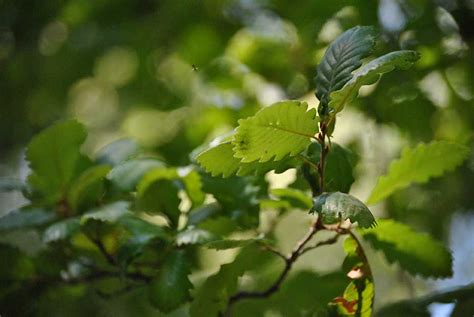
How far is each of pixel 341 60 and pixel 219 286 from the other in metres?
0.30

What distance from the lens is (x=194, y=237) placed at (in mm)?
801

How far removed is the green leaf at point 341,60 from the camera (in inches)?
27.7

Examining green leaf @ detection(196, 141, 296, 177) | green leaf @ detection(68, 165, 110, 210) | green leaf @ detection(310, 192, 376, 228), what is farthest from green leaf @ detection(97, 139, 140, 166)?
green leaf @ detection(310, 192, 376, 228)

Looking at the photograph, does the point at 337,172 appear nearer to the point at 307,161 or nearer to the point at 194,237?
the point at 307,161

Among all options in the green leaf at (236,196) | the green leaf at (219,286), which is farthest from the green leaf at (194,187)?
the green leaf at (219,286)

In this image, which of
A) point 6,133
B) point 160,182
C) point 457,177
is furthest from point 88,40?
point 457,177

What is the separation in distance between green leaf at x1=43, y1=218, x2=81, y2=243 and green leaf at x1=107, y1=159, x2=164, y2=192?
0.07m

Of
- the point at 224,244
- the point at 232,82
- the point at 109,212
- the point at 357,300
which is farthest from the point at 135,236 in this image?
the point at 232,82

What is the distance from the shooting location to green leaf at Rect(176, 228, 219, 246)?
794 millimetres

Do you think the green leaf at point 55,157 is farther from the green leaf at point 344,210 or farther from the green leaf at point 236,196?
the green leaf at point 344,210

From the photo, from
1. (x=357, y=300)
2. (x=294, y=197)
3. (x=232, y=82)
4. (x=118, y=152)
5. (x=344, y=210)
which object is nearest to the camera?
(x=344, y=210)

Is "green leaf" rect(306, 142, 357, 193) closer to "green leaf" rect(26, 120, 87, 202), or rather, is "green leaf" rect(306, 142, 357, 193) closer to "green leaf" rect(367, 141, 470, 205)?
"green leaf" rect(367, 141, 470, 205)

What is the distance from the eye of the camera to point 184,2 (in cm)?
143

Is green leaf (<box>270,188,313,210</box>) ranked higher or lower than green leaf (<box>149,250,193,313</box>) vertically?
higher
